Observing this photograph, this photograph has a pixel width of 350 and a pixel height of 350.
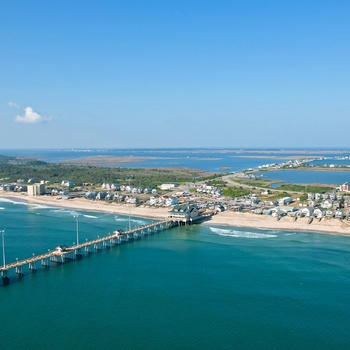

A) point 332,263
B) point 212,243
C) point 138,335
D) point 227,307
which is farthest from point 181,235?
point 138,335

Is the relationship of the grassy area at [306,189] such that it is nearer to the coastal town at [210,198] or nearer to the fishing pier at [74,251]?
the coastal town at [210,198]

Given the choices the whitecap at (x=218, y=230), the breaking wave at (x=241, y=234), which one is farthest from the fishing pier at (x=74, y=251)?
the breaking wave at (x=241, y=234)

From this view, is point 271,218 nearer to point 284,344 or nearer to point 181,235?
point 181,235

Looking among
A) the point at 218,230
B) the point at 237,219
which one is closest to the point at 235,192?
the point at 237,219

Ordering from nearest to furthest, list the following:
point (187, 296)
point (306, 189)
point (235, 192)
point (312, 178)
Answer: point (187, 296)
point (235, 192)
point (306, 189)
point (312, 178)

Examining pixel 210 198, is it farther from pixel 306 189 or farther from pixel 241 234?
pixel 241 234
